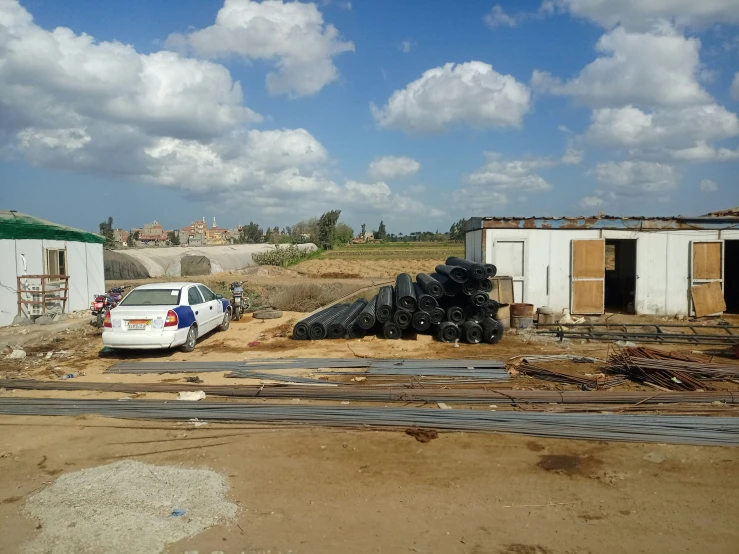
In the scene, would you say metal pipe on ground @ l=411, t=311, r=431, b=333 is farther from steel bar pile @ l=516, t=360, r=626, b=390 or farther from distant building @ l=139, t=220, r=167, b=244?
distant building @ l=139, t=220, r=167, b=244

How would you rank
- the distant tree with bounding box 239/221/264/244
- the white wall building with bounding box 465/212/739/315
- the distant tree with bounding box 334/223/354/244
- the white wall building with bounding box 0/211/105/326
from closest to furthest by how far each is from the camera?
the white wall building with bounding box 0/211/105/326 → the white wall building with bounding box 465/212/739/315 → the distant tree with bounding box 334/223/354/244 → the distant tree with bounding box 239/221/264/244

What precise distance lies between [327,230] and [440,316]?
57.1m

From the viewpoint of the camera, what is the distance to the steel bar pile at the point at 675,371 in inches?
346

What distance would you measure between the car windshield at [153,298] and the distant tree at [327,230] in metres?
56.6

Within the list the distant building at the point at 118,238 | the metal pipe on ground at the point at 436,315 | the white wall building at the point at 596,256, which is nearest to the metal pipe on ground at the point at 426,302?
the metal pipe on ground at the point at 436,315

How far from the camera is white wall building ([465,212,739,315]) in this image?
52.6 ft

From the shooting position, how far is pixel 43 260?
16938 millimetres

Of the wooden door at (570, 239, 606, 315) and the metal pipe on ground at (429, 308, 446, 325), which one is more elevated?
the wooden door at (570, 239, 606, 315)

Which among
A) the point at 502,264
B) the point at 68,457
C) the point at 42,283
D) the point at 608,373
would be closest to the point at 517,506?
the point at 68,457

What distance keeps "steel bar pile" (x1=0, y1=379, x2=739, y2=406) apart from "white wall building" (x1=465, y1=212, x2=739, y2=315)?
7929mm

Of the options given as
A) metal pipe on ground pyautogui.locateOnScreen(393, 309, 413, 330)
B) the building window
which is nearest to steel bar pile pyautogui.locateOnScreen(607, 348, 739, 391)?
metal pipe on ground pyautogui.locateOnScreen(393, 309, 413, 330)

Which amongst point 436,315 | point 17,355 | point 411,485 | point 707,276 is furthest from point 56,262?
point 707,276

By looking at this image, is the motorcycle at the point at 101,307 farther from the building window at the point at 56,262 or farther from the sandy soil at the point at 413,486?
the sandy soil at the point at 413,486

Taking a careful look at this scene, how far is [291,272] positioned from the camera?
127ft
